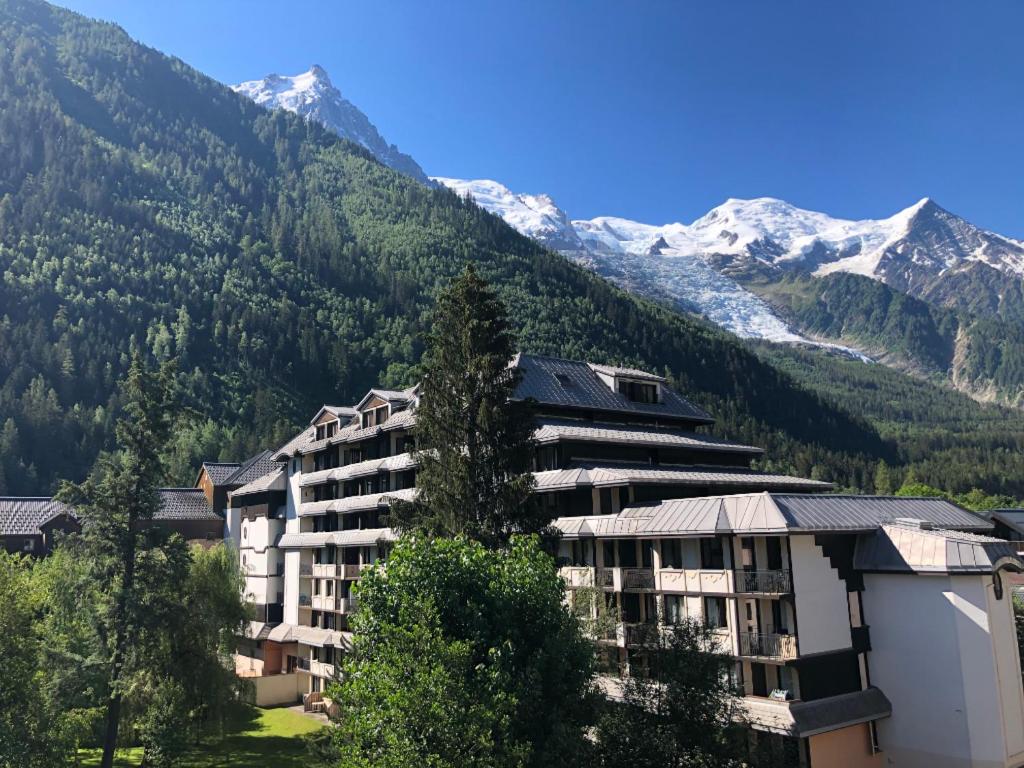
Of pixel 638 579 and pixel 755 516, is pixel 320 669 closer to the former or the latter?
pixel 638 579

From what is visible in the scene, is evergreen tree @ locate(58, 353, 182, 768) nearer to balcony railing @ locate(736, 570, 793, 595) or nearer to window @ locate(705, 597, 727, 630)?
window @ locate(705, 597, 727, 630)

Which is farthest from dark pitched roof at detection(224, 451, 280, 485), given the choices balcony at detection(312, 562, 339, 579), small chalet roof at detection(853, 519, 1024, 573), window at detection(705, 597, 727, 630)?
small chalet roof at detection(853, 519, 1024, 573)

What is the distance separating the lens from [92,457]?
154m

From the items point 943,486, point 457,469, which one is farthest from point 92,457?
point 943,486

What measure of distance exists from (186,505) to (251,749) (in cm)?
5550

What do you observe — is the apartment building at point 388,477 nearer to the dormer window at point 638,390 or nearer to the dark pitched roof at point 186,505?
the dormer window at point 638,390

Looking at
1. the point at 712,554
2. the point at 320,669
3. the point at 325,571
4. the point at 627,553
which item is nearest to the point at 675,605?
the point at 712,554

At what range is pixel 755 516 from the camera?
37.0m

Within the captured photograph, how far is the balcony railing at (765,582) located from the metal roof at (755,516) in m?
2.40

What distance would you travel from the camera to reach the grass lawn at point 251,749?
44750 millimetres

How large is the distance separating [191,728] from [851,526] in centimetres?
3728

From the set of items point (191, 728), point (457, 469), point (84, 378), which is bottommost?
point (191, 728)

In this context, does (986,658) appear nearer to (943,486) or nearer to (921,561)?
(921,561)

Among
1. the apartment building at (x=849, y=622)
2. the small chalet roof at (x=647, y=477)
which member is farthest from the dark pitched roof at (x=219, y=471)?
the apartment building at (x=849, y=622)
